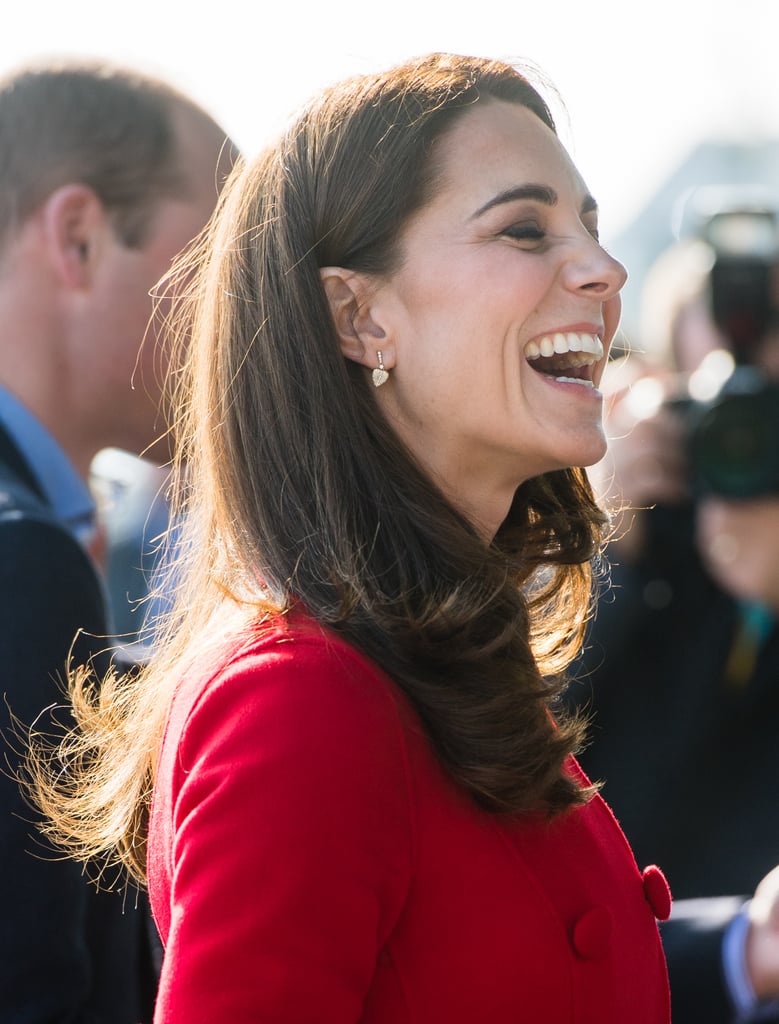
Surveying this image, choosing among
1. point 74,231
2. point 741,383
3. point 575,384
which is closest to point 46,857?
point 575,384

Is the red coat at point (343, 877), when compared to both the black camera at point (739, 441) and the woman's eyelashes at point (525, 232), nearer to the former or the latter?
the woman's eyelashes at point (525, 232)

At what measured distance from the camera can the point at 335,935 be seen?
1069 mm

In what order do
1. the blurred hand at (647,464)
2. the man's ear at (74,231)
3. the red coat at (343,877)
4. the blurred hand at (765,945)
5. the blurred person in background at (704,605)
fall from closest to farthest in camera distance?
the red coat at (343,877)
the blurred hand at (765,945)
the man's ear at (74,231)
the blurred person in background at (704,605)
the blurred hand at (647,464)

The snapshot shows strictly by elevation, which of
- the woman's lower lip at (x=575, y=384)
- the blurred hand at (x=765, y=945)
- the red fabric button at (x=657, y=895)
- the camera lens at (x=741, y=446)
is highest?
the woman's lower lip at (x=575, y=384)

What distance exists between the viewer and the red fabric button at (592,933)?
1.23 m

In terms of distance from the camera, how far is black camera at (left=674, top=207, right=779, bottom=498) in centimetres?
265

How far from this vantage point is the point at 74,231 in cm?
216

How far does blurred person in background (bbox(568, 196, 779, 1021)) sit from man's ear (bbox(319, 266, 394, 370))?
1024mm

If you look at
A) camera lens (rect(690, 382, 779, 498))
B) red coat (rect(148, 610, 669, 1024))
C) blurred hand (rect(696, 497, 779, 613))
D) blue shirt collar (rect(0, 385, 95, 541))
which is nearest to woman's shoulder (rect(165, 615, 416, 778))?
red coat (rect(148, 610, 669, 1024))

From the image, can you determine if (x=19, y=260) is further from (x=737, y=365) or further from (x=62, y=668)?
(x=737, y=365)

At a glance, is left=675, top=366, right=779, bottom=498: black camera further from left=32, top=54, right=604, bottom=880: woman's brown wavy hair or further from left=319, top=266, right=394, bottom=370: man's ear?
left=319, top=266, right=394, bottom=370: man's ear

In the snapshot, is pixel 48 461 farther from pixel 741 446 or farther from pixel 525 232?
pixel 741 446

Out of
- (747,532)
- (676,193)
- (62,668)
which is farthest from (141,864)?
(676,193)

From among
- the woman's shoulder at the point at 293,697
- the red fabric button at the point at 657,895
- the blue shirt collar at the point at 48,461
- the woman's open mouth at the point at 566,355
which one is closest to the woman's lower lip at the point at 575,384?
the woman's open mouth at the point at 566,355
